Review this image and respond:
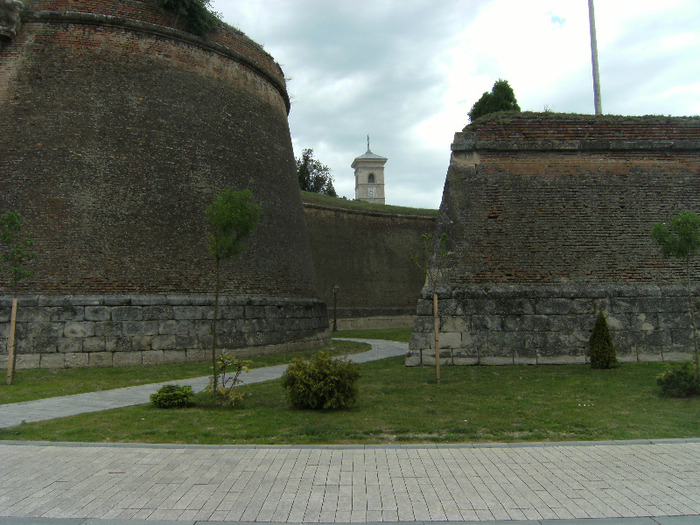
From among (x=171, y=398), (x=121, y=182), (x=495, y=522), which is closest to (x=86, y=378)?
(x=171, y=398)

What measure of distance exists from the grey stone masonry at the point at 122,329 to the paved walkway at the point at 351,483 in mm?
6667

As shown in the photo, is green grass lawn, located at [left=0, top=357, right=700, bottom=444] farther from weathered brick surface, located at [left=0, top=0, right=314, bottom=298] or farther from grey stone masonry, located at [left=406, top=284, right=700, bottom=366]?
weathered brick surface, located at [left=0, top=0, right=314, bottom=298]

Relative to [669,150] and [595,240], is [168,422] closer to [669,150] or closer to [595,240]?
[595,240]

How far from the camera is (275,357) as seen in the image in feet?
49.1

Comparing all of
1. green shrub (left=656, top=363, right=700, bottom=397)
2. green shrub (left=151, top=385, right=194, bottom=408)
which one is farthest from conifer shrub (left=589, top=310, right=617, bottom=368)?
green shrub (left=151, top=385, right=194, bottom=408)

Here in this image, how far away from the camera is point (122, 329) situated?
41.9 feet

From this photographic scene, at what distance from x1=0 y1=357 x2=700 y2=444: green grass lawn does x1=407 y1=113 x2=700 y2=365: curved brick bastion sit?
6.51ft

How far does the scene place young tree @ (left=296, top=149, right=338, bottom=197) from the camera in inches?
2263

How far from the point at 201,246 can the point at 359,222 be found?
20438 millimetres

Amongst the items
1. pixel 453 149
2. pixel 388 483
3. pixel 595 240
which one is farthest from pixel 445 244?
pixel 388 483

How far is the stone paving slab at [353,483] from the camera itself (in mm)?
4145

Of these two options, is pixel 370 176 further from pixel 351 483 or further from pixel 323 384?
pixel 351 483

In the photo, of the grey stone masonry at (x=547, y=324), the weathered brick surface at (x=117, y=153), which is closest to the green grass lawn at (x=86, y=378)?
the weathered brick surface at (x=117, y=153)

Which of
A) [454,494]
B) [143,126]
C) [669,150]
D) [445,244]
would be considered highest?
[143,126]
